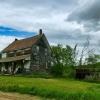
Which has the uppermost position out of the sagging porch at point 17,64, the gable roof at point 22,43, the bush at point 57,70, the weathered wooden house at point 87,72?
the gable roof at point 22,43

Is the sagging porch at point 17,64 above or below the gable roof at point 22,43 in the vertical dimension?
below

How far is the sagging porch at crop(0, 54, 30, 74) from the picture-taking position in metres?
66.2

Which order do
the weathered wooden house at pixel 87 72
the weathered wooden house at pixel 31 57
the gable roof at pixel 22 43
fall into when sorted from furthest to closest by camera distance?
the gable roof at pixel 22 43 → the weathered wooden house at pixel 31 57 → the weathered wooden house at pixel 87 72

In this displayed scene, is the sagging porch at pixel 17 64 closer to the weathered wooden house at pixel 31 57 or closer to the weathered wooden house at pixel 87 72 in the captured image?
the weathered wooden house at pixel 31 57

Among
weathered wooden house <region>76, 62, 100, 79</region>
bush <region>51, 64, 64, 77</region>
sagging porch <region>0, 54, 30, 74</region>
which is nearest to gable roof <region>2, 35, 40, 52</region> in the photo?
sagging porch <region>0, 54, 30, 74</region>

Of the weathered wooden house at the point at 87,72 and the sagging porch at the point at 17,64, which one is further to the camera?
the sagging porch at the point at 17,64

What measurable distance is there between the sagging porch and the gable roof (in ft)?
Answer: 9.04

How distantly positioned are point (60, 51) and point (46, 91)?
5742cm

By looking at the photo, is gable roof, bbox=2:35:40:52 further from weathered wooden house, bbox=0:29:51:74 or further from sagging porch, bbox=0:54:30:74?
sagging porch, bbox=0:54:30:74

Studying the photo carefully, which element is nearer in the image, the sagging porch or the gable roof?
the sagging porch

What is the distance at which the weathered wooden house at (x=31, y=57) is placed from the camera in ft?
219

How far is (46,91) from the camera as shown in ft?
71.2

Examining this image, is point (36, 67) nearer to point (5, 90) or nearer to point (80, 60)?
point (80, 60)

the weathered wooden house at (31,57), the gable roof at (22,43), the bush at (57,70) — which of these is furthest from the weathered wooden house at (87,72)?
the gable roof at (22,43)
